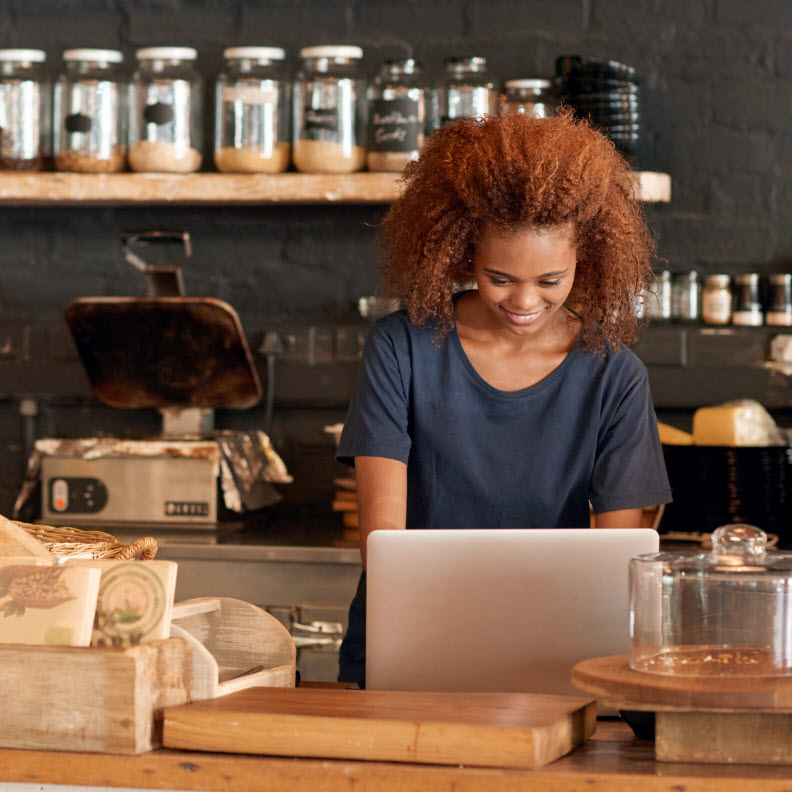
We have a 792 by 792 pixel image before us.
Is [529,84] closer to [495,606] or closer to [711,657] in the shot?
[495,606]

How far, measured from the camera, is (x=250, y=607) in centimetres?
136

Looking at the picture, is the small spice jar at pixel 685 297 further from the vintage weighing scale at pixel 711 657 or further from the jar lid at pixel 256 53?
the vintage weighing scale at pixel 711 657

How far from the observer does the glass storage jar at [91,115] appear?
9.34 feet

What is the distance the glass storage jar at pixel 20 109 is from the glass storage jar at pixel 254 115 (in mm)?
435

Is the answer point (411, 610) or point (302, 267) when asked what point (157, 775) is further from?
point (302, 267)

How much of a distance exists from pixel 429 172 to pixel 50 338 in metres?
1.71

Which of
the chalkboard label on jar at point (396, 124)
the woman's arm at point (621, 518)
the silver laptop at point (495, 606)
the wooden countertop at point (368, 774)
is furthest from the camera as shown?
the chalkboard label on jar at point (396, 124)

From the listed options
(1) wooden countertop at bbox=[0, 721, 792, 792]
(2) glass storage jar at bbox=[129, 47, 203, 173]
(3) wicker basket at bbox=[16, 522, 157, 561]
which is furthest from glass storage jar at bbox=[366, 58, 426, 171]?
(1) wooden countertop at bbox=[0, 721, 792, 792]

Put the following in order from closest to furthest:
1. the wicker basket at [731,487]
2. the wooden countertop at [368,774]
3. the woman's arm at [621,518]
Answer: the wooden countertop at [368,774]
the woman's arm at [621,518]
the wicker basket at [731,487]

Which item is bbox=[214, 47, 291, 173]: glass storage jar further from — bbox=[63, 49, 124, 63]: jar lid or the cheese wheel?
the cheese wheel

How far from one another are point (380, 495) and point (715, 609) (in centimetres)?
59

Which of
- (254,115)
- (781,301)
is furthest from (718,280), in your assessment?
(254,115)

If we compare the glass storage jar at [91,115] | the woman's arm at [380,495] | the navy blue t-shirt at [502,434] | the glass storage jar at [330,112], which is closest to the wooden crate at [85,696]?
the woman's arm at [380,495]

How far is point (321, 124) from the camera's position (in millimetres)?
2777
